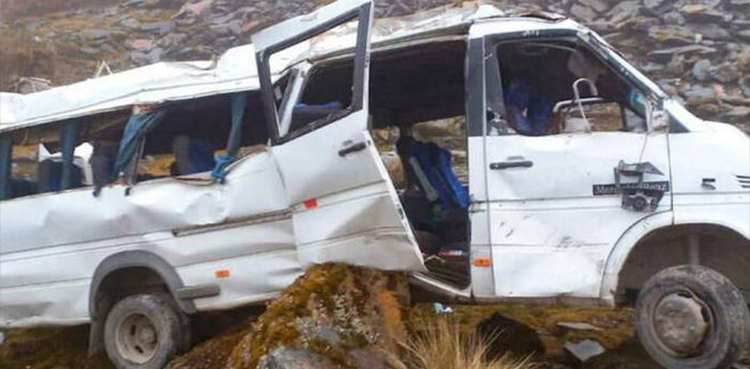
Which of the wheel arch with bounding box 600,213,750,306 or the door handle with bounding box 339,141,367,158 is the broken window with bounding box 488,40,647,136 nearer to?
the wheel arch with bounding box 600,213,750,306

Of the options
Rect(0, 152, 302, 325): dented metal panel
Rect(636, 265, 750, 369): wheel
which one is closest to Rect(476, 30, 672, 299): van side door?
Rect(636, 265, 750, 369): wheel

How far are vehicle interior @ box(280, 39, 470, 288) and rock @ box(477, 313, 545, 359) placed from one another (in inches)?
24.9

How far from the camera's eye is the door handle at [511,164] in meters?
5.49

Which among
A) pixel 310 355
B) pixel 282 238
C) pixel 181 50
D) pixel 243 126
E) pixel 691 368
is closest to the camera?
pixel 691 368

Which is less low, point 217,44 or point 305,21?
point 217,44

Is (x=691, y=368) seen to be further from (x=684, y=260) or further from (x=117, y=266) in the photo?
(x=117, y=266)

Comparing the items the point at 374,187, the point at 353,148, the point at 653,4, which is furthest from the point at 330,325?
the point at 653,4

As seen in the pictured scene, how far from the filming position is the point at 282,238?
623 centimetres

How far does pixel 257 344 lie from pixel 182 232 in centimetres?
143

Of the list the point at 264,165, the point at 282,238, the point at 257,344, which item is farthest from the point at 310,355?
the point at 264,165

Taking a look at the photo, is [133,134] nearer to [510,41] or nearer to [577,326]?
[510,41]

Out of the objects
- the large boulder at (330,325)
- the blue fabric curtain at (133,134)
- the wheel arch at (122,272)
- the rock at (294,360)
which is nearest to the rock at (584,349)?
the large boulder at (330,325)

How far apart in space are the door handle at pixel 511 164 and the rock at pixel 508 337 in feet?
4.21

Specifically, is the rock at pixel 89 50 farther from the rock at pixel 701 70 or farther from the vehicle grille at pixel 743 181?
the vehicle grille at pixel 743 181
